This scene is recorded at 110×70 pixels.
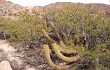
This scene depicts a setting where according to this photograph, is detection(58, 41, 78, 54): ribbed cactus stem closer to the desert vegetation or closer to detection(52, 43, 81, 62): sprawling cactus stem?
the desert vegetation

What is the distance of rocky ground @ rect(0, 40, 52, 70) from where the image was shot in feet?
36.5

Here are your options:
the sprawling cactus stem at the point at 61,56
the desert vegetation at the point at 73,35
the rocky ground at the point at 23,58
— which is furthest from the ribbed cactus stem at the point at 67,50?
the rocky ground at the point at 23,58

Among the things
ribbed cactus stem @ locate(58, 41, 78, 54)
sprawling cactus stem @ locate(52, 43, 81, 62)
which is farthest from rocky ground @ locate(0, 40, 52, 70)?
sprawling cactus stem @ locate(52, 43, 81, 62)

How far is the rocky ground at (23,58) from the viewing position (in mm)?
11117

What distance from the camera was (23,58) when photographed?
1198cm

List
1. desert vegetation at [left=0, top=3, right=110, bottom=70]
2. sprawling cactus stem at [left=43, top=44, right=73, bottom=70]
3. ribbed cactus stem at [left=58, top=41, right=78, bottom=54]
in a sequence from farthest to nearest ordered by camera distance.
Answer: ribbed cactus stem at [left=58, top=41, right=78, bottom=54]
desert vegetation at [left=0, top=3, right=110, bottom=70]
sprawling cactus stem at [left=43, top=44, right=73, bottom=70]

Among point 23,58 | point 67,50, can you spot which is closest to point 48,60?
→ point 67,50

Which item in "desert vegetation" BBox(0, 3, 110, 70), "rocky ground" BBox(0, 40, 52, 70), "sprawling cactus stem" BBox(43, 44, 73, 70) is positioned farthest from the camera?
"rocky ground" BBox(0, 40, 52, 70)

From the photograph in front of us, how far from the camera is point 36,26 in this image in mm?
13102

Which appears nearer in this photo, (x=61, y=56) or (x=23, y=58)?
(x=61, y=56)

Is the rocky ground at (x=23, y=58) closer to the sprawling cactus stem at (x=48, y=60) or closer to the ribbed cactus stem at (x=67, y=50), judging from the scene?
the ribbed cactus stem at (x=67, y=50)

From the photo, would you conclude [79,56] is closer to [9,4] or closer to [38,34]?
[38,34]

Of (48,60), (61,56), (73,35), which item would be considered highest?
(73,35)

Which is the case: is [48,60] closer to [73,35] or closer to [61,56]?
[61,56]
